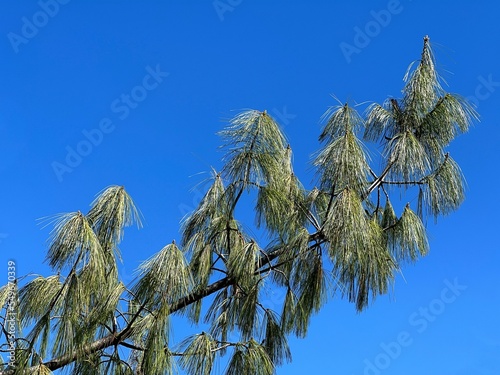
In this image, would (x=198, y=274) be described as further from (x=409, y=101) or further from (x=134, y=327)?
(x=409, y=101)

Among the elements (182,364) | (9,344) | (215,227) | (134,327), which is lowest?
(182,364)

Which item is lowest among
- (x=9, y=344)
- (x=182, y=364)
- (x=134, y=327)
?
(x=182, y=364)

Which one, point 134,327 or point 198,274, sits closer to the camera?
point 134,327

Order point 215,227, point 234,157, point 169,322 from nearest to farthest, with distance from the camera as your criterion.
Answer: point 169,322, point 234,157, point 215,227

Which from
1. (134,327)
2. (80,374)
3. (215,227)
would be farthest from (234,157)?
(80,374)

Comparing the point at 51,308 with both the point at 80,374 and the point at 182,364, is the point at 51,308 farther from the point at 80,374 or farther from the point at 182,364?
the point at 182,364

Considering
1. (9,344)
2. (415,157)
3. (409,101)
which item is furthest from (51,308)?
(409,101)

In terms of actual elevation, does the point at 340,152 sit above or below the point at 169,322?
above

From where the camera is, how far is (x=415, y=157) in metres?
2.49

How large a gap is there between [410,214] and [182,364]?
118 cm

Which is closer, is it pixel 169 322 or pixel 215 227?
pixel 169 322

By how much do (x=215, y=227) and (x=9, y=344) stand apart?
89 centimetres

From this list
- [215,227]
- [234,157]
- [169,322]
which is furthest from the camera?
[215,227]

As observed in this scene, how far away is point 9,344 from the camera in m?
2.27
